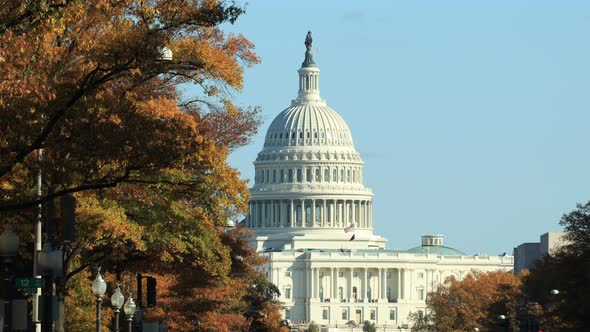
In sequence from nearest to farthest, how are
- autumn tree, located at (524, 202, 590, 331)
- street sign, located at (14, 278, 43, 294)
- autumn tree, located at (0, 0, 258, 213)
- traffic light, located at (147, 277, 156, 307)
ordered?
1. autumn tree, located at (0, 0, 258, 213)
2. street sign, located at (14, 278, 43, 294)
3. traffic light, located at (147, 277, 156, 307)
4. autumn tree, located at (524, 202, 590, 331)

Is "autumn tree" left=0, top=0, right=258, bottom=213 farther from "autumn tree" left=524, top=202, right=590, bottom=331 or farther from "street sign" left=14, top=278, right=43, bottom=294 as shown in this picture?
"autumn tree" left=524, top=202, right=590, bottom=331

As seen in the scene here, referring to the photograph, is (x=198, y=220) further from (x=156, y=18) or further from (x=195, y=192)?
(x=156, y=18)

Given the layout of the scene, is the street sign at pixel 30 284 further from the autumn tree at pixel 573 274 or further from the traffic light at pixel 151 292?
the autumn tree at pixel 573 274

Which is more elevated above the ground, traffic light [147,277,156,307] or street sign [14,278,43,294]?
traffic light [147,277,156,307]

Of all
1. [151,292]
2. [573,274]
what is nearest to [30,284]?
[151,292]

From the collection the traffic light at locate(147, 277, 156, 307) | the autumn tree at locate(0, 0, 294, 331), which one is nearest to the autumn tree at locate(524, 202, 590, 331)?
the traffic light at locate(147, 277, 156, 307)

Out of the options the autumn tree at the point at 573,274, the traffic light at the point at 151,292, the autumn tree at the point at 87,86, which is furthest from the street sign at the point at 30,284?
the autumn tree at the point at 573,274

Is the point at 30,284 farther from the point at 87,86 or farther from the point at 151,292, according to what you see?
the point at 151,292

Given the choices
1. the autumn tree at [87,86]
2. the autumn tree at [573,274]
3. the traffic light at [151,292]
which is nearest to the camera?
the autumn tree at [87,86]

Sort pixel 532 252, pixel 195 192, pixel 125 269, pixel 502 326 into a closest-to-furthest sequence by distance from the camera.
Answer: pixel 195 192 → pixel 125 269 → pixel 502 326 → pixel 532 252

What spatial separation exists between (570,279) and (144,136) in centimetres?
5770

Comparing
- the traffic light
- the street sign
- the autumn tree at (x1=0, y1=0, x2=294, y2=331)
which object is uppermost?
the autumn tree at (x1=0, y1=0, x2=294, y2=331)

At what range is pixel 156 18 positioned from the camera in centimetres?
4103

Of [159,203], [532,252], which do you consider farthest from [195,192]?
[532,252]
